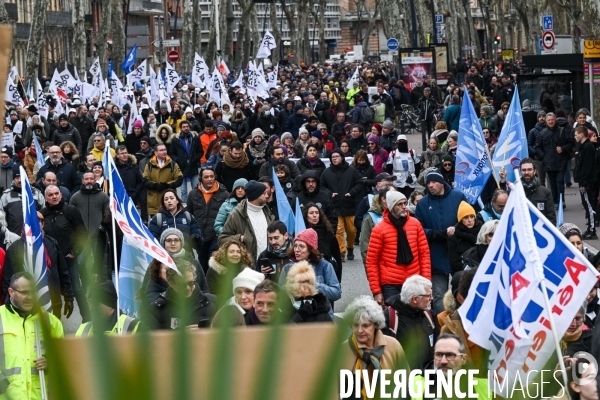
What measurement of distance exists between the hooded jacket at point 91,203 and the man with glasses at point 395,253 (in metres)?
3.86

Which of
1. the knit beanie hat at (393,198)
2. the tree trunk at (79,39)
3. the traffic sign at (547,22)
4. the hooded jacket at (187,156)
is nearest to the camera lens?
the knit beanie hat at (393,198)

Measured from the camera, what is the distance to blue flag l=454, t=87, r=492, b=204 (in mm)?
11922

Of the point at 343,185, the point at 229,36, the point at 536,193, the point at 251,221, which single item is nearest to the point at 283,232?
the point at 251,221

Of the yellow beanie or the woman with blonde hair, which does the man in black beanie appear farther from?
the woman with blonde hair

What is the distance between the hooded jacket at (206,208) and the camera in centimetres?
1247

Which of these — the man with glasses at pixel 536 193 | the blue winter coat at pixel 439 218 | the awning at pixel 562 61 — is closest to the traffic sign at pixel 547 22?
the awning at pixel 562 61

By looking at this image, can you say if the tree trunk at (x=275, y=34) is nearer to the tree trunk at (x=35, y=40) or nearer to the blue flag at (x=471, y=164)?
the tree trunk at (x=35, y=40)

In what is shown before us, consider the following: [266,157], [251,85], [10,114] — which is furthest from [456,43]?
[266,157]

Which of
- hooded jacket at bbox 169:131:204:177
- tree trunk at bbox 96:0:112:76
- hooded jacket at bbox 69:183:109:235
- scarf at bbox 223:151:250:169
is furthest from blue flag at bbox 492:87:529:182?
tree trunk at bbox 96:0:112:76

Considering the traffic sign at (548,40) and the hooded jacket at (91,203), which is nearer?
the hooded jacket at (91,203)

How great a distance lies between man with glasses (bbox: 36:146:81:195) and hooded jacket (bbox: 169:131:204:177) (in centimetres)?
389

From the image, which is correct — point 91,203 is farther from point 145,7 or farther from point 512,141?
point 145,7

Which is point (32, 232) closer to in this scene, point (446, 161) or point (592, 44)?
point (446, 161)

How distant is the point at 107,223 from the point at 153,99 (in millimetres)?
Answer: 22863
